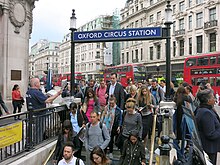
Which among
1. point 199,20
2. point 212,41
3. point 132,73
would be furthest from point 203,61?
point 199,20

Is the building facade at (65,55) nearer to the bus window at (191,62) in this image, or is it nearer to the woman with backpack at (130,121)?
the bus window at (191,62)

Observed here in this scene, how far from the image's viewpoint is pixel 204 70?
23.8 m

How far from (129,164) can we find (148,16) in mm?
54802

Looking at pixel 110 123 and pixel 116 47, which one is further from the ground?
pixel 116 47

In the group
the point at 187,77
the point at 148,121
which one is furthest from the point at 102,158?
the point at 187,77

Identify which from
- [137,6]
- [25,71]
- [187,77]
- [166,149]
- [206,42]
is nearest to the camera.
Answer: [166,149]

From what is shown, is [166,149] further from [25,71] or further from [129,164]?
[25,71]

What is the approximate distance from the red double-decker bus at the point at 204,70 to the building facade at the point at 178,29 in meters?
4.76

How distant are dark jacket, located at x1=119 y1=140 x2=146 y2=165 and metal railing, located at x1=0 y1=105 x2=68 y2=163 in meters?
2.40

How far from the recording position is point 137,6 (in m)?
60.9

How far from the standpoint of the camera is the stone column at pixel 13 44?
12078mm

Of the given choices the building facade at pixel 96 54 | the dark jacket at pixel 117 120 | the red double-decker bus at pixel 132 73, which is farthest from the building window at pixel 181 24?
the dark jacket at pixel 117 120

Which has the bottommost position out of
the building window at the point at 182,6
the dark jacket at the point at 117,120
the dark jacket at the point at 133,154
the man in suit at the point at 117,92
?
the dark jacket at the point at 133,154

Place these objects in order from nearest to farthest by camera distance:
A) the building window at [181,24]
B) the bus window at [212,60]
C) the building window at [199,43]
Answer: the bus window at [212,60] < the building window at [199,43] < the building window at [181,24]
